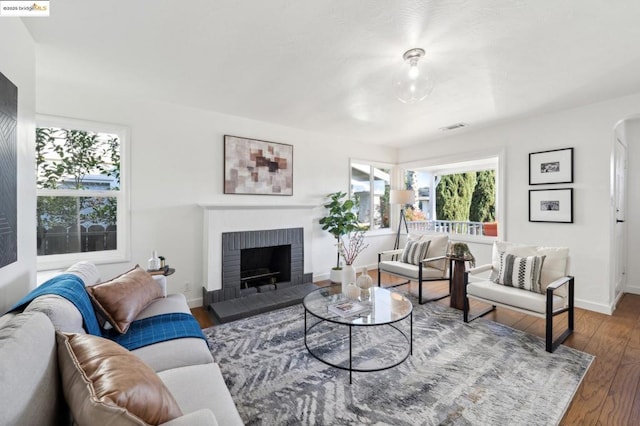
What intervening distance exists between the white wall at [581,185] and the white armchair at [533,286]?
3.23 ft

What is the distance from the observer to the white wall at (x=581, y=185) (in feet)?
10.6

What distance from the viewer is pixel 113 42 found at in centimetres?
209

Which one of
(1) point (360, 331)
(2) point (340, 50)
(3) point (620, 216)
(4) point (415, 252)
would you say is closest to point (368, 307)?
(1) point (360, 331)

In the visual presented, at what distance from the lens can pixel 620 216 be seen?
12.3ft

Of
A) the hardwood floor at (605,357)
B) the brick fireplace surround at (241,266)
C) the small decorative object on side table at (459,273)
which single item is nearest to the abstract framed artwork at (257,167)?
the brick fireplace surround at (241,266)

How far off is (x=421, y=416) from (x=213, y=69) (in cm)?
310

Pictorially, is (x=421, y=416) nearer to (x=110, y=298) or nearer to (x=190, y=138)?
(x=110, y=298)

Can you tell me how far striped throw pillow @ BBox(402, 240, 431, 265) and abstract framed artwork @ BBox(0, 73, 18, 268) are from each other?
3817 mm

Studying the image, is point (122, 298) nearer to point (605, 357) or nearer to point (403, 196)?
point (605, 357)

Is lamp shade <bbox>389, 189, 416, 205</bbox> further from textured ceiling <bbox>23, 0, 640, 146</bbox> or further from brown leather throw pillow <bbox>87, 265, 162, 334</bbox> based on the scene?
brown leather throw pillow <bbox>87, 265, 162, 334</bbox>

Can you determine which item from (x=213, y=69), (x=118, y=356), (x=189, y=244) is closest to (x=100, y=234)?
(x=189, y=244)

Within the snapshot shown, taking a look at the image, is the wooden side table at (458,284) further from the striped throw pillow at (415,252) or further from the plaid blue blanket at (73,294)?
the plaid blue blanket at (73,294)

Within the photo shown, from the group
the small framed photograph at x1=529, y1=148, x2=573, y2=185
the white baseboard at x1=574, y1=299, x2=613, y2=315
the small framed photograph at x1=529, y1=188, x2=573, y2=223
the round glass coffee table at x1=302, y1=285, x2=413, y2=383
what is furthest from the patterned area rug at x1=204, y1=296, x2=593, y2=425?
the small framed photograph at x1=529, y1=148, x2=573, y2=185

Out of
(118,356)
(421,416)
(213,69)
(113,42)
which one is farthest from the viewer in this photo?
(213,69)
